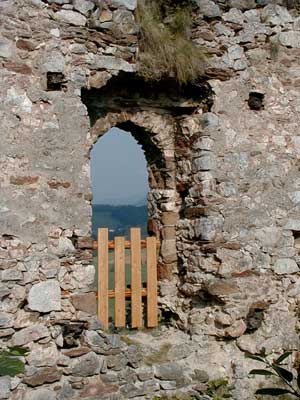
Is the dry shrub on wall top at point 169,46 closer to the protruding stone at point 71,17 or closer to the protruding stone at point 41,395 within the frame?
the protruding stone at point 71,17

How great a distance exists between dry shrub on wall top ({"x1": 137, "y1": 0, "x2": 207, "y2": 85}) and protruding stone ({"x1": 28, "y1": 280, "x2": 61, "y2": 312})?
202 centimetres

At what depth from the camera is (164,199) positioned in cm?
543

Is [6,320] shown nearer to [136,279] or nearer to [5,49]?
[136,279]

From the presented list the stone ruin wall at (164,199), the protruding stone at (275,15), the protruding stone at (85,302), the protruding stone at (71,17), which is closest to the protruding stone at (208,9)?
the stone ruin wall at (164,199)

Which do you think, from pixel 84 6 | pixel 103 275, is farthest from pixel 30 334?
pixel 84 6

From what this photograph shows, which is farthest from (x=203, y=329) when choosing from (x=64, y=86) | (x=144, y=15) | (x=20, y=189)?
(x=144, y=15)

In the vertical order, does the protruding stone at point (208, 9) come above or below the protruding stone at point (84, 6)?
above

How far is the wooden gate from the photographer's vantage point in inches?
194

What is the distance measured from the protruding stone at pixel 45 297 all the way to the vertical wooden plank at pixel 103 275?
74 cm

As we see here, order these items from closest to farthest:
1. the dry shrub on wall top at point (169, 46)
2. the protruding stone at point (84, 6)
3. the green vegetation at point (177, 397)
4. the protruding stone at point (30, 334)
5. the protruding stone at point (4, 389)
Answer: the protruding stone at point (4, 389) → the protruding stone at point (30, 334) → the protruding stone at point (84, 6) → the green vegetation at point (177, 397) → the dry shrub on wall top at point (169, 46)

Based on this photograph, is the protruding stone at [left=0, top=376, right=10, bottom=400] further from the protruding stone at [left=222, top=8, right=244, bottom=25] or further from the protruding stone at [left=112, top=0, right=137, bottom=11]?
the protruding stone at [left=222, top=8, right=244, bottom=25]

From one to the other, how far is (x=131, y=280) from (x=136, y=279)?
5cm

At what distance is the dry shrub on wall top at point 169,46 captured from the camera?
4.80m

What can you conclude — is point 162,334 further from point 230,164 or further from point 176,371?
point 230,164
